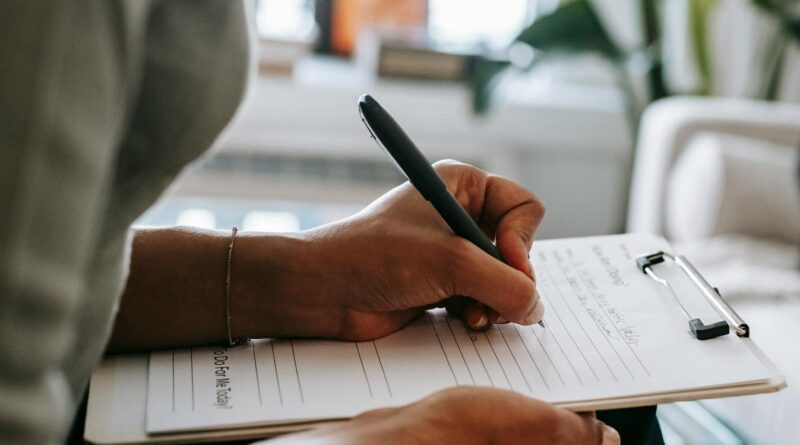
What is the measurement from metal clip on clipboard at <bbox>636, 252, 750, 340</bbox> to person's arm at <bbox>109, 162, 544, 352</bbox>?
115 mm

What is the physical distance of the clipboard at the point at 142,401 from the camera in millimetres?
453

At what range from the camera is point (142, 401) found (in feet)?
1.58

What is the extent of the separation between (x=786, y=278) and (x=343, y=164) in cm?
111

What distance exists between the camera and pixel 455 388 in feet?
1.46

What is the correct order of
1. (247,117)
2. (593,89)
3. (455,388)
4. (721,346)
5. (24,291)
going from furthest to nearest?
(593,89), (247,117), (721,346), (455,388), (24,291)

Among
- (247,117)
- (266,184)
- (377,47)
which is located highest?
(377,47)

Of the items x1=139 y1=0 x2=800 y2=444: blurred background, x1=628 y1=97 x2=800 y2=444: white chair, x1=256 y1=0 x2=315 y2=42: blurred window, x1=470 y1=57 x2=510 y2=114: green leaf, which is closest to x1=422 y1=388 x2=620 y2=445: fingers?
x1=628 y1=97 x2=800 y2=444: white chair

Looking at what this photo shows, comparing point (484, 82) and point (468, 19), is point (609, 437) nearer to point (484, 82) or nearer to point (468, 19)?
point (484, 82)

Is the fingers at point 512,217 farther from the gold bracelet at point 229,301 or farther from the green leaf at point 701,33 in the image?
the green leaf at point 701,33

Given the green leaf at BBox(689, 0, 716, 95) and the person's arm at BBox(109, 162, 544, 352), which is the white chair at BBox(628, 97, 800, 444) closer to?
the green leaf at BBox(689, 0, 716, 95)

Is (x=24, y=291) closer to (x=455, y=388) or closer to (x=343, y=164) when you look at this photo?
(x=455, y=388)

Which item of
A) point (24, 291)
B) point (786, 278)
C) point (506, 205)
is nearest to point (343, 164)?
point (786, 278)

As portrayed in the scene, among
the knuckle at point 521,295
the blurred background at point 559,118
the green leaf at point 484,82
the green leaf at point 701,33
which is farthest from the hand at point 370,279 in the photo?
the green leaf at point 701,33

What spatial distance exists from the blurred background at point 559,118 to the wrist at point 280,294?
0.95m
